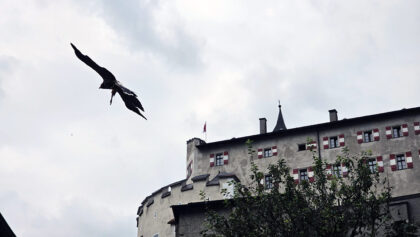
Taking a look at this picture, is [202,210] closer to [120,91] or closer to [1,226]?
[1,226]

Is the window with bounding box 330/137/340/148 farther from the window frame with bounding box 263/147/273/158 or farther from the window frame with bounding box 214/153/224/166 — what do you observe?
the window frame with bounding box 214/153/224/166

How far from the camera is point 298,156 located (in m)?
50.0

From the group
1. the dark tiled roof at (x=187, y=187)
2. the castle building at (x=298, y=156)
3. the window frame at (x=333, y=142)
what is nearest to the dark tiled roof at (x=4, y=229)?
the castle building at (x=298, y=156)

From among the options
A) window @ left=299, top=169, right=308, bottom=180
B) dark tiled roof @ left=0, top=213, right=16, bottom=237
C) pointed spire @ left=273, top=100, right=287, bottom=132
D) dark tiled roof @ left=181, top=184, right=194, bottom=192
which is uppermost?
pointed spire @ left=273, top=100, right=287, bottom=132

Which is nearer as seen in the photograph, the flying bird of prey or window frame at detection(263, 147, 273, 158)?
the flying bird of prey

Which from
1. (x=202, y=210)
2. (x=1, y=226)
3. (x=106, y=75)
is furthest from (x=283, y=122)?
(x=106, y=75)

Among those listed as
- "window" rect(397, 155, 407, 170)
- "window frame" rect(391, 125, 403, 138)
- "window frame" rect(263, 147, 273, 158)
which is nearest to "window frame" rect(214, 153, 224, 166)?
"window frame" rect(263, 147, 273, 158)

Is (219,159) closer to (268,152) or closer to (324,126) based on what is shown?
(268,152)

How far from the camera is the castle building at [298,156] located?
45.9 m

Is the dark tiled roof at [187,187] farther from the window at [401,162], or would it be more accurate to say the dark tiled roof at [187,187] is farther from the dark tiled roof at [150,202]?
the window at [401,162]

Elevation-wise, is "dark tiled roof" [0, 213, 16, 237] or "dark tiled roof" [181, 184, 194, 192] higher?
"dark tiled roof" [181, 184, 194, 192]

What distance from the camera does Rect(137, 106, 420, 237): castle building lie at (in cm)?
4588

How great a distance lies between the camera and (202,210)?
36.7m

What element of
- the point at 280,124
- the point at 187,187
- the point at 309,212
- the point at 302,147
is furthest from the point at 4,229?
the point at 280,124
